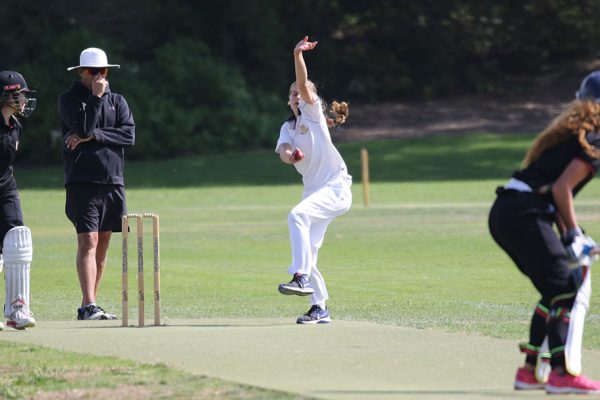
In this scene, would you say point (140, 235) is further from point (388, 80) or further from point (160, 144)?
point (388, 80)

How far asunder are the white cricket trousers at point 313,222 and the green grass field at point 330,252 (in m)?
0.78

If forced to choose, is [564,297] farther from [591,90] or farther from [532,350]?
[591,90]

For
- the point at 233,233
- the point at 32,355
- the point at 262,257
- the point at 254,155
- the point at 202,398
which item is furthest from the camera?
the point at 254,155

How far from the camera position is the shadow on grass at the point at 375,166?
1633 inches

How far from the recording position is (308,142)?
35.2 ft

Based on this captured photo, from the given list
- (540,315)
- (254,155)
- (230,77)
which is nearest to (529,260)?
(540,315)

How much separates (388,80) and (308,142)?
42.4 meters

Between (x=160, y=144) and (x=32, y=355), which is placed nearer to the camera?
(x=32, y=355)

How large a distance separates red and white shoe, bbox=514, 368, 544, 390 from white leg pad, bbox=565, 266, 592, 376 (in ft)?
0.80

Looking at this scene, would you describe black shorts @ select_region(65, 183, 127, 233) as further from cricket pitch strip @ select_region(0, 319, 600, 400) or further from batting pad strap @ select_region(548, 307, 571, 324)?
batting pad strap @ select_region(548, 307, 571, 324)

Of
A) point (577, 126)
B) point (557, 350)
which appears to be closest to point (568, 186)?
→ point (577, 126)

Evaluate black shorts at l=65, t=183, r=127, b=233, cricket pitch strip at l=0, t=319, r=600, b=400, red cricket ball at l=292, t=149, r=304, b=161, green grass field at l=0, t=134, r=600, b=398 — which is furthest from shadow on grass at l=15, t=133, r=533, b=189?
cricket pitch strip at l=0, t=319, r=600, b=400

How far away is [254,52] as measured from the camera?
51.4 m

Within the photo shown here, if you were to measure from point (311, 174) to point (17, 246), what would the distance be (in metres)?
2.31
